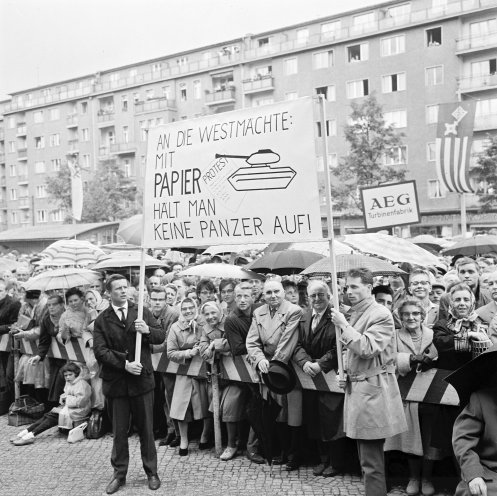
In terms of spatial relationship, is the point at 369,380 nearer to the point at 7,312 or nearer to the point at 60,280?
the point at 60,280

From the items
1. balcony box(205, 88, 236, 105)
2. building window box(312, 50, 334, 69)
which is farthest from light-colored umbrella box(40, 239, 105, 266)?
balcony box(205, 88, 236, 105)

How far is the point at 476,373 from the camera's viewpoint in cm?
359

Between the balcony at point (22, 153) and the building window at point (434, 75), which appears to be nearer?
the building window at point (434, 75)

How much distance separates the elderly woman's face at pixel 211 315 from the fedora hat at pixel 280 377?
3.33 ft

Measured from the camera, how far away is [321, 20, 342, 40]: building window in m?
48.6

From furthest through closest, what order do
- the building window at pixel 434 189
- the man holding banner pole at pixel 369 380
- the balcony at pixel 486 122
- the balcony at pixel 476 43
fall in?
the building window at pixel 434 189
the balcony at pixel 486 122
the balcony at pixel 476 43
the man holding banner pole at pixel 369 380

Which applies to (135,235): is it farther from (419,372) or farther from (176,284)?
(419,372)

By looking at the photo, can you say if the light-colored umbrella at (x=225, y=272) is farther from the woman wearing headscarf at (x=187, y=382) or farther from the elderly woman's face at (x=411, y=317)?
the elderly woman's face at (x=411, y=317)

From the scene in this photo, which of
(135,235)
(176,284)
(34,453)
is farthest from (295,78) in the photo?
(34,453)

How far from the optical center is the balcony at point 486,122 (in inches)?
1679

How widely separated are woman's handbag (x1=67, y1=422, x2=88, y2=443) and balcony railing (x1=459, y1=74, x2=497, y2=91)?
40.4m

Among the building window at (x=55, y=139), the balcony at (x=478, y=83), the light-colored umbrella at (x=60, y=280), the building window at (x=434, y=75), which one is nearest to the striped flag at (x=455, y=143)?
the light-colored umbrella at (x=60, y=280)

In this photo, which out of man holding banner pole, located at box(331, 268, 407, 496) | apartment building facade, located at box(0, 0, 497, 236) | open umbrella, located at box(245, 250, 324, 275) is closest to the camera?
man holding banner pole, located at box(331, 268, 407, 496)

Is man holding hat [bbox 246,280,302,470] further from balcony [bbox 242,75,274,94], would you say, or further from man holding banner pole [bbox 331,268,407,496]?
balcony [bbox 242,75,274,94]
